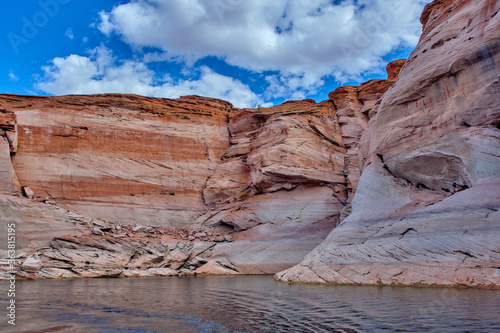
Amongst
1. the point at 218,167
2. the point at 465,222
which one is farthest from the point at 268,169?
the point at 465,222

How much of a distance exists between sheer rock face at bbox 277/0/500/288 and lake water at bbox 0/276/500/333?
7.04ft

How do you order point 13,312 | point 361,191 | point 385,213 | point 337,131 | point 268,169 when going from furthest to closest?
point 337,131 → point 268,169 → point 361,191 → point 385,213 → point 13,312

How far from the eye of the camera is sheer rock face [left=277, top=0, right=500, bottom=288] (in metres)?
12.0

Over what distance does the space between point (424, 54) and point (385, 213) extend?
8.32 metres

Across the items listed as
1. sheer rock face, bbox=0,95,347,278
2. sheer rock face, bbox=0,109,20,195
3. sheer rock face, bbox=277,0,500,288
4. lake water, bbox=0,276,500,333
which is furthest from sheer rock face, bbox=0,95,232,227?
lake water, bbox=0,276,500,333

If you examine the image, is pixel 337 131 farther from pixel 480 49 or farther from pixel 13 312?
pixel 13 312

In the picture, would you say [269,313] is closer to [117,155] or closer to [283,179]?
[283,179]

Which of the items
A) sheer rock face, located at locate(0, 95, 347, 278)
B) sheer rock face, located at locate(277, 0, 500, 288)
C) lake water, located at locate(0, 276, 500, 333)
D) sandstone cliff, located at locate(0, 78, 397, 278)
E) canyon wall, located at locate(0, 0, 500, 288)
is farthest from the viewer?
sheer rock face, located at locate(0, 95, 347, 278)

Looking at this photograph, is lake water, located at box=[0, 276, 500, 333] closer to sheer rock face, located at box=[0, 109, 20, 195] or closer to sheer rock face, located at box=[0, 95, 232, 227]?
sheer rock face, located at box=[0, 109, 20, 195]

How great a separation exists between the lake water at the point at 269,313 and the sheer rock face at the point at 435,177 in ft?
7.04

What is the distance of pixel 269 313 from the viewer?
310 inches

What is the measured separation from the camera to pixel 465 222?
40.4 ft

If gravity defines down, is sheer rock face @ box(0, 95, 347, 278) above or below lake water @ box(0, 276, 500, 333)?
above

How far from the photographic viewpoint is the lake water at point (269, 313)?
20.3 feet
